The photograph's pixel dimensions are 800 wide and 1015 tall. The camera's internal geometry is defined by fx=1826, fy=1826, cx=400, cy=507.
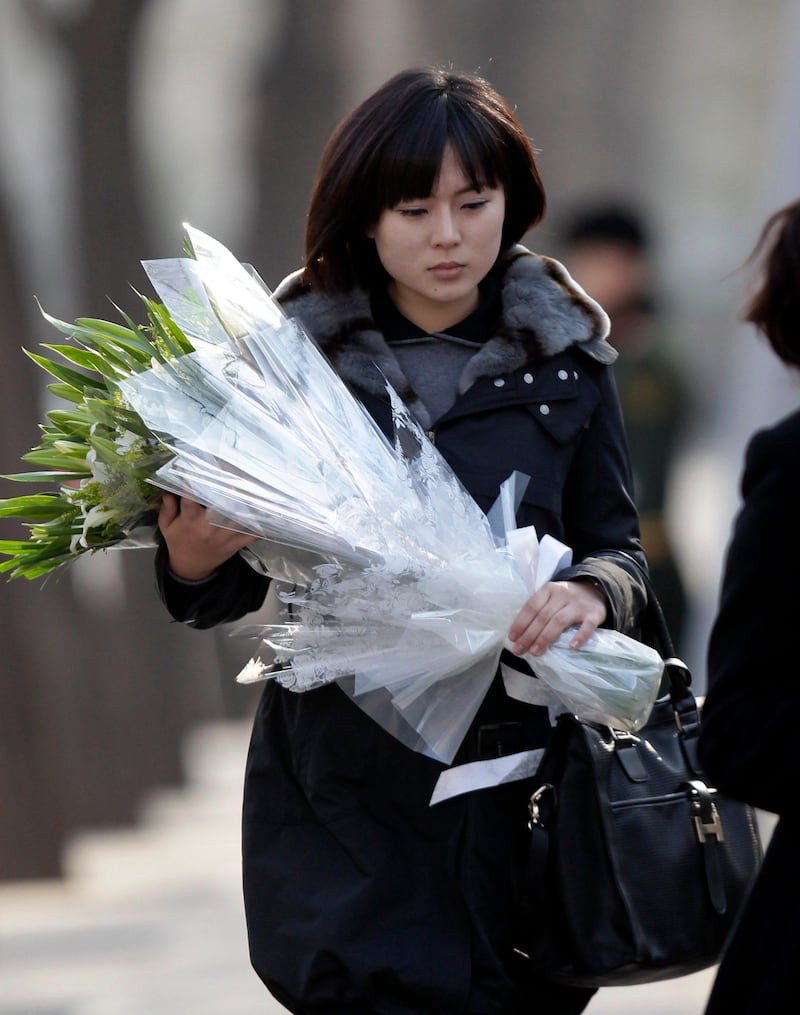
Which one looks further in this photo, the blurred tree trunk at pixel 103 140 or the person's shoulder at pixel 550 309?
the blurred tree trunk at pixel 103 140

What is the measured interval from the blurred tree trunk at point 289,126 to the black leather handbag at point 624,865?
789 cm

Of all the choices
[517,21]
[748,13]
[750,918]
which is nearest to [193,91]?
[517,21]

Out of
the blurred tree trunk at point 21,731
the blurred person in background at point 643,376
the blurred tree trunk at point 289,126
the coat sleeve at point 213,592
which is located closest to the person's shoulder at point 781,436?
the coat sleeve at point 213,592

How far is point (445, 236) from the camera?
8.96 ft

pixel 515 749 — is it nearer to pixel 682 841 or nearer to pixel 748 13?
pixel 682 841

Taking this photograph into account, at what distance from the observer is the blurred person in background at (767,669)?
195cm

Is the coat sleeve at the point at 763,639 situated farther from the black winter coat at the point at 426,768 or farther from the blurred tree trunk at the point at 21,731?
the blurred tree trunk at the point at 21,731

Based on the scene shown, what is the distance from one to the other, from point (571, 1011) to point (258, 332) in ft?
3.83

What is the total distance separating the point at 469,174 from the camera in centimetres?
274

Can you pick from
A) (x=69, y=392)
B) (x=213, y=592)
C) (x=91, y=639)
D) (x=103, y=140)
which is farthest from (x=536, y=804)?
(x=103, y=140)

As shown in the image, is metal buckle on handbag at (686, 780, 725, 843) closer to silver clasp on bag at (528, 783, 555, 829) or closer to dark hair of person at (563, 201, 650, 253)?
silver clasp on bag at (528, 783, 555, 829)

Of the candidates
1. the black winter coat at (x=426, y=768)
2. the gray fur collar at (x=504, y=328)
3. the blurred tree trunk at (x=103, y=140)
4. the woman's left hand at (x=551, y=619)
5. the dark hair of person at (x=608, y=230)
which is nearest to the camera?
the woman's left hand at (x=551, y=619)

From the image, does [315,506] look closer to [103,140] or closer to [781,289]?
[781,289]

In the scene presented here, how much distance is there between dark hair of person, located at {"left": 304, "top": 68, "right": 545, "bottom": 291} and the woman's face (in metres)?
0.02
